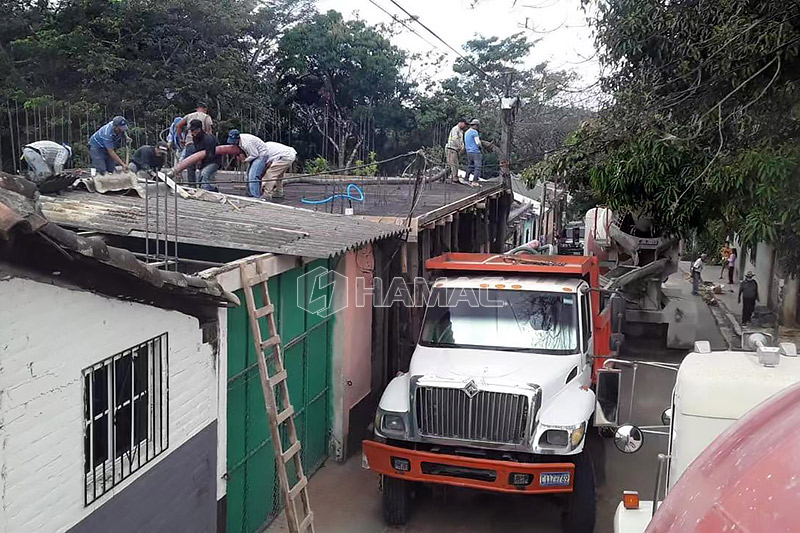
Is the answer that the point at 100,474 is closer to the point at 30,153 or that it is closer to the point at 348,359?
the point at 348,359

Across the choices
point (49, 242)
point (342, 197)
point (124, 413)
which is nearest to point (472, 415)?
point (124, 413)

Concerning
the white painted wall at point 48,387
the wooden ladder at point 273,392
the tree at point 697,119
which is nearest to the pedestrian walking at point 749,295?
the tree at point 697,119

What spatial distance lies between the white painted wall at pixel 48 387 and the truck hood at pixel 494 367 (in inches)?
144

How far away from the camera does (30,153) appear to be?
1022 centimetres

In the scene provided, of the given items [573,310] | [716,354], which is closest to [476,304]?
[573,310]

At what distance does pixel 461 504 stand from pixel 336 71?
22.2m

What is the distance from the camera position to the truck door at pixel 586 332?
8.67 meters

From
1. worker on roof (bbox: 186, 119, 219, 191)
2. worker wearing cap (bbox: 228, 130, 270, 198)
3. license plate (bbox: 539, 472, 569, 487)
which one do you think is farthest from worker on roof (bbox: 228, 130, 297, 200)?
license plate (bbox: 539, 472, 569, 487)

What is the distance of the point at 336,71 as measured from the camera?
1117 inches

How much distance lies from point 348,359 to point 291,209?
235 cm

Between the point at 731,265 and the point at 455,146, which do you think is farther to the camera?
the point at 731,265

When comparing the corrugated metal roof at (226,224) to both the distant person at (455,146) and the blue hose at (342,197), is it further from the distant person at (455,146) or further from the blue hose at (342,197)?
the distant person at (455,146)

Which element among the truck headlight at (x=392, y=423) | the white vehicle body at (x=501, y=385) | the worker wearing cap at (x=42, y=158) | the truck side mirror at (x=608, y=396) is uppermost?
the worker wearing cap at (x=42, y=158)

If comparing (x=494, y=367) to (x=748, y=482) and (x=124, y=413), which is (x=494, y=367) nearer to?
(x=124, y=413)
